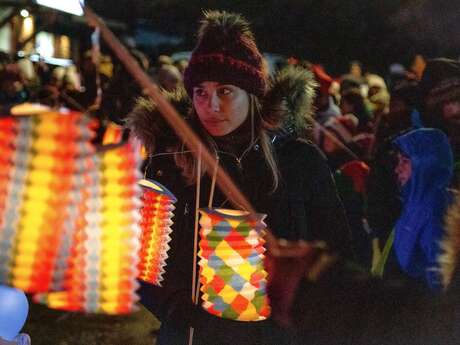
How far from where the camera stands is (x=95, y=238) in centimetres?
162

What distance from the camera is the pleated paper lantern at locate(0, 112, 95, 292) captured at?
1.51 metres

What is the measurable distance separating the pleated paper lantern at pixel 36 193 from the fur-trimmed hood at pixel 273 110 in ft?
3.33

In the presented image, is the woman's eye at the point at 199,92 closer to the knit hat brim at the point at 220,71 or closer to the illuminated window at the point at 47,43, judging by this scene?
the knit hat brim at the point at 220,71

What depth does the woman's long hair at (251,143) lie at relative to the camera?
2.48m

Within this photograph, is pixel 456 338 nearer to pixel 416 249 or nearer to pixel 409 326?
pixel 409 326

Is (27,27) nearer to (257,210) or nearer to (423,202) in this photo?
(423,202)

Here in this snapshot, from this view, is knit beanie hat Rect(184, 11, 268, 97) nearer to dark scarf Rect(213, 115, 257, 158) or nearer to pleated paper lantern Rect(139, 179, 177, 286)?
dark scarf Rect(213, 115, 257, 158)

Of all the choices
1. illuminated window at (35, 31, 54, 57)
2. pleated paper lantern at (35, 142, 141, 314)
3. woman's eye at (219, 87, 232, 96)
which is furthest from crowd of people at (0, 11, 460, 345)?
illuminated window at (35, 31, 54, 57)

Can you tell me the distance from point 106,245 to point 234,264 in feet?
1.87

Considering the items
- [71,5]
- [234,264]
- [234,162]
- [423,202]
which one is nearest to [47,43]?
[423,202]

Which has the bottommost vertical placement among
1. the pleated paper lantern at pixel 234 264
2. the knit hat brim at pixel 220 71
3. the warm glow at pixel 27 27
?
the pleated paper lantern at pixel 234 264

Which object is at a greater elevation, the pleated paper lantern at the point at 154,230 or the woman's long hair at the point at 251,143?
the woman's long hair at the point at 251,143

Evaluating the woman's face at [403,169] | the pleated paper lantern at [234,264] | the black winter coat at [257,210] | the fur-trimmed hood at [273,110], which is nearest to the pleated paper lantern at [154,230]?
the black winter coat at [257,210]

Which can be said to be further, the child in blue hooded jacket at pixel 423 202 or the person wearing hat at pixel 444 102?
the person wearing hat at pixel 444 102
